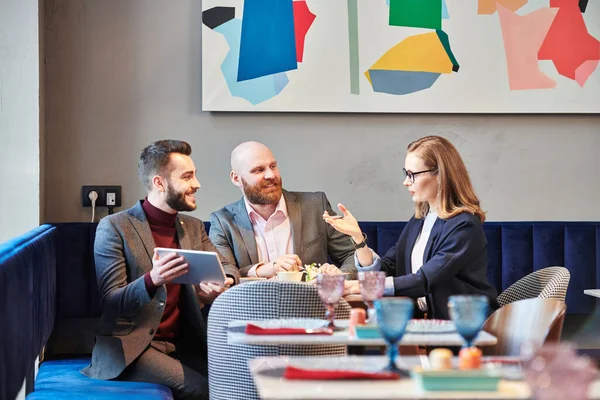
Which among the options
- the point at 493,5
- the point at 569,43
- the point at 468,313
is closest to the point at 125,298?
the point at 468,313

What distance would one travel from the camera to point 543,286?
Answer: 10.8 feet

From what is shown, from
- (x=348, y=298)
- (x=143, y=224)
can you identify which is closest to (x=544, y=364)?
(x=348, y=298)

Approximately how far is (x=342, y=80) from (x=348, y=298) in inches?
64.1

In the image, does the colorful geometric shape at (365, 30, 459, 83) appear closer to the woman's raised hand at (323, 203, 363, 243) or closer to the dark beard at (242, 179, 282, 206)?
the dark beard at (242, 179, 282, 206)

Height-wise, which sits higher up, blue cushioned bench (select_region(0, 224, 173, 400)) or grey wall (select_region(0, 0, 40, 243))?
grey wall (select_region(0, 0, 40, 243))

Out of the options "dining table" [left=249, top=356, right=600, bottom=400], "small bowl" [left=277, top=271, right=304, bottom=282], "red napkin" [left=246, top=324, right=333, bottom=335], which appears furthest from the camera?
"small bowl" [left=277, top=271, right=304, bottom=282]

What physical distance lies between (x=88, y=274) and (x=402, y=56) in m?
1.98

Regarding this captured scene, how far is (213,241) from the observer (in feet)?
12.7

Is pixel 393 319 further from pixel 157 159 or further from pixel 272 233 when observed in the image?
pixel 272 233

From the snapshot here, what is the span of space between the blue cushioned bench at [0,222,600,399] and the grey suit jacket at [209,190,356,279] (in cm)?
41

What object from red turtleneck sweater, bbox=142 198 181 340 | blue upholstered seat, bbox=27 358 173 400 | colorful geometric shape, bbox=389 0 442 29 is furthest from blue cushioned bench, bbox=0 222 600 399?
colorful geometric shape, bbox=389 0 442 29

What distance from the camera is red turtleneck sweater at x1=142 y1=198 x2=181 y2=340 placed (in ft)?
11.1

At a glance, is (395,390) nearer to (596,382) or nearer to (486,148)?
(596,382)

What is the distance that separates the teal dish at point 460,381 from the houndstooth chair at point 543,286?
1618 millimetres
